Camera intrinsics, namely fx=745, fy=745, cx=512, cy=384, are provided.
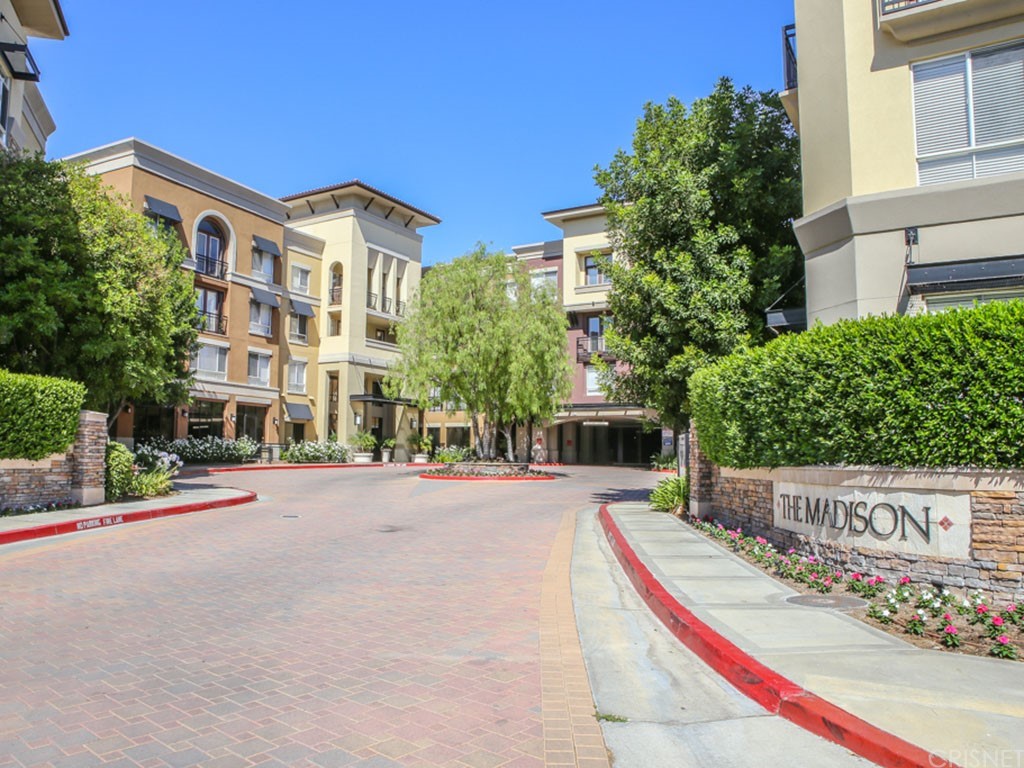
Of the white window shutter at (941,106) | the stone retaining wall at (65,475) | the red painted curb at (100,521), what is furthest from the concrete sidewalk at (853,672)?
the stone retaining wall at (65,475)

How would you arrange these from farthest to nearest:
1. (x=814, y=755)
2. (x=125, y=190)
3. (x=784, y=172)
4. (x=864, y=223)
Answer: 1. (x=125, y=190)
2. (x=784, y=172)
3. (x=864, y=223)
4. (x=814, y=755)

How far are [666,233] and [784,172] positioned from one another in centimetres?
303

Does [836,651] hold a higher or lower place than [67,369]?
lower

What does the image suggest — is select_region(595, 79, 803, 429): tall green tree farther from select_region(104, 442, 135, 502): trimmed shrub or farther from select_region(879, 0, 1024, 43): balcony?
select_region(104, 442, 135, 502): trimmed shrub

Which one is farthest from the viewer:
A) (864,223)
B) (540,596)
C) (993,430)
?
(864,223)

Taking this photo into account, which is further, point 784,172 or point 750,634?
point 784,172

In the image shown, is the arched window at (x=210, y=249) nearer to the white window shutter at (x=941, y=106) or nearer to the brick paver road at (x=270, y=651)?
the brick paver road at (x=270, y=651)

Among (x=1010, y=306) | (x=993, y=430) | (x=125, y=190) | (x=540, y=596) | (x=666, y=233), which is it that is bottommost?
(x=540, y=596)

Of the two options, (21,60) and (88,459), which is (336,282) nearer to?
(21,60)

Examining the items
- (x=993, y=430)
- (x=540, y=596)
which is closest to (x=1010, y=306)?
(x=993, y=430)

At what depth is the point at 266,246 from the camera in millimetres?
42719

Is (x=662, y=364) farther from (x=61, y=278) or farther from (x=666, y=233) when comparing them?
(x=61, y=278)

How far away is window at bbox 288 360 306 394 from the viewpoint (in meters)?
45.1

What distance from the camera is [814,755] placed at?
4.17 metres
